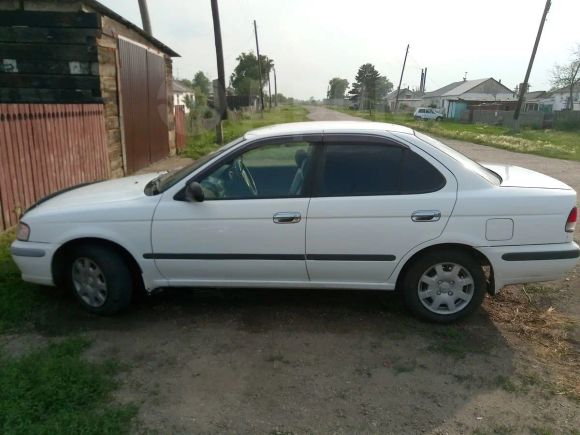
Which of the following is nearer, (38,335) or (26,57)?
(38,335)

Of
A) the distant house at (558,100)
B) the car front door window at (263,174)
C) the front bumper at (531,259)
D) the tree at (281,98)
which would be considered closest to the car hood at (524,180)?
the front bumper at (531,259)

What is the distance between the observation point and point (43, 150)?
6977mm

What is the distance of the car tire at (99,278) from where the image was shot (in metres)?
3.91

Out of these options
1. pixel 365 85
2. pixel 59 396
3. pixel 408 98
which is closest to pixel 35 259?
pixel 59 396

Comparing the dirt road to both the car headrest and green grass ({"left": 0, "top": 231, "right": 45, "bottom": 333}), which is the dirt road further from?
the car headrest

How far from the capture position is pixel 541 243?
3.69 metres

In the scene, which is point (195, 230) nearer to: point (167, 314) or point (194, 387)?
point (167, 314)

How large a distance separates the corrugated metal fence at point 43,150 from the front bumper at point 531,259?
18.5 ft

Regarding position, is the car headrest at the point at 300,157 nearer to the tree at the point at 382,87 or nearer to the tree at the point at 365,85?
the tree at the point at 365,85

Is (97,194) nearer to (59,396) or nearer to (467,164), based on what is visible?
(59,396)

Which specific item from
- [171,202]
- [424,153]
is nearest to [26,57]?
[171,202]

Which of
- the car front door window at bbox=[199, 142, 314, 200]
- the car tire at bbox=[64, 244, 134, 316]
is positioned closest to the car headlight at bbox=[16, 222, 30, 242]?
the car tire at bbox=[64, 244, 134, 316]

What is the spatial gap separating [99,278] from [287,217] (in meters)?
1.65

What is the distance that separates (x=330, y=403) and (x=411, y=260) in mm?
1382
